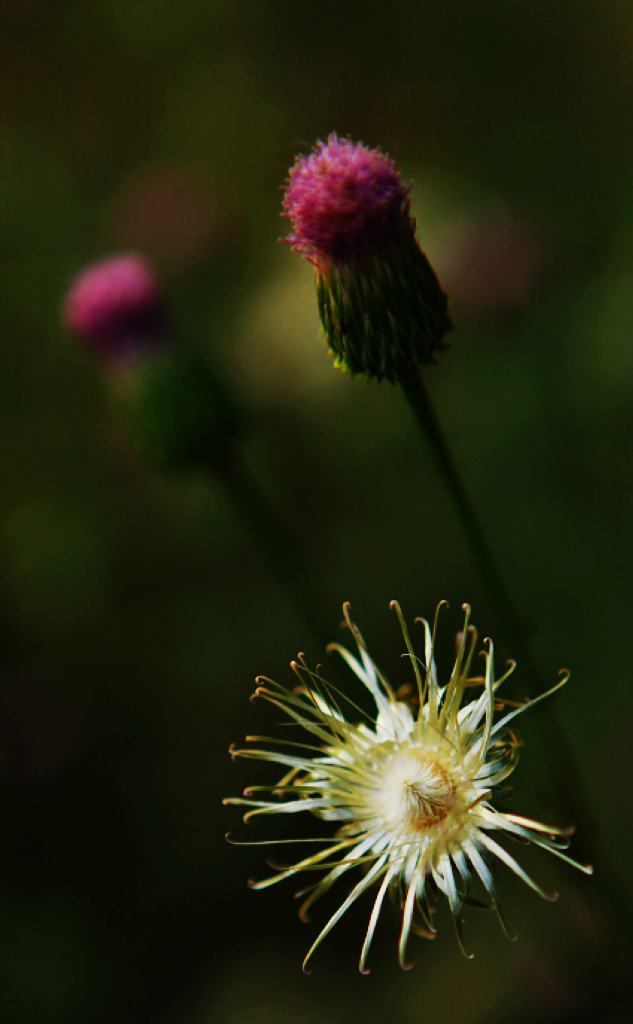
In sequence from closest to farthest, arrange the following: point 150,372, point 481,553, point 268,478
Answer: point 481,553, point 150,372, point 268,478

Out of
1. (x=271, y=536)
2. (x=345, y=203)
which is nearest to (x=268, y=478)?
(x=271, y=536)

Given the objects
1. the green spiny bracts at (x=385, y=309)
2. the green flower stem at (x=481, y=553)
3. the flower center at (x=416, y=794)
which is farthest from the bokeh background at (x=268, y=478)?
the green spiny bracts at (x=385, y=309)

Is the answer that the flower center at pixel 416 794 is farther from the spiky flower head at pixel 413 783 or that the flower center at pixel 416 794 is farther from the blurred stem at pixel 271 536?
the blurred stem at pixel 271 536

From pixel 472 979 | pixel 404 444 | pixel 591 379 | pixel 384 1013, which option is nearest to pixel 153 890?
pixel 384 1013

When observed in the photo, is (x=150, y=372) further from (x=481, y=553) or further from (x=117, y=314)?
(x=481, y=553)

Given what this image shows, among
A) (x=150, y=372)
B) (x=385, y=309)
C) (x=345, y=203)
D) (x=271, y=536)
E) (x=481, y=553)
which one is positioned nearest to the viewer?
(x=345, y=203)

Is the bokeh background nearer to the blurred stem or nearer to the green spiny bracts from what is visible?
the blurred stem
